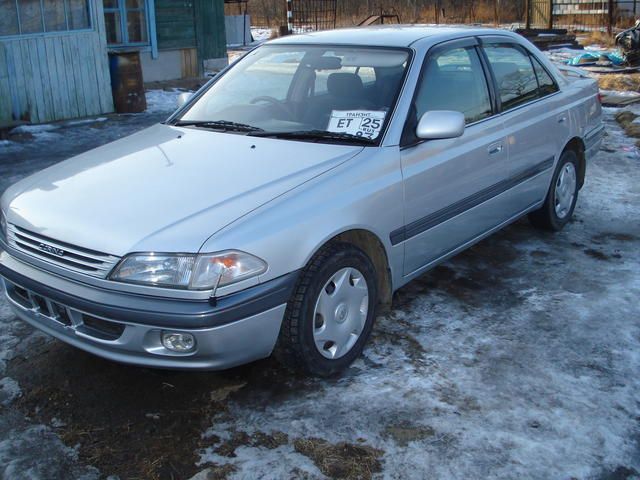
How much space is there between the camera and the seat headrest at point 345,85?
13.4 ft

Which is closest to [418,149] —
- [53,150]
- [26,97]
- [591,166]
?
[591,166]

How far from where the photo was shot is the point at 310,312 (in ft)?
10.7

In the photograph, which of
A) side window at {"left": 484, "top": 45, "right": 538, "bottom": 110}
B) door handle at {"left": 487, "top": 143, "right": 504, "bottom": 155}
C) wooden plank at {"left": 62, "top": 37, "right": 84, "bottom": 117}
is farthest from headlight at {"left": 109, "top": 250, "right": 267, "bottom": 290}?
wooden plank at {"left": 62, "top": 37, "right": 84, "bottom": 117}

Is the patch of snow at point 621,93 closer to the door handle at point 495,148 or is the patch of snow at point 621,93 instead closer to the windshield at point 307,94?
the door handle at point 495,148

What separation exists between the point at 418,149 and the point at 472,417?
4.85 feet

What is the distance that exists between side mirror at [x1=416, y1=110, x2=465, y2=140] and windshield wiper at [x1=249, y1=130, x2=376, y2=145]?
278 mm

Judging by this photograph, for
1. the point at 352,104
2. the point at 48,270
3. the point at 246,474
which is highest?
the point at 352,104

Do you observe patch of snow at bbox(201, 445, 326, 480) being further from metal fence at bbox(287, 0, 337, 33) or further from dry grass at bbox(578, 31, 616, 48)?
metal fence at bbox(287, 0, 337, 33)

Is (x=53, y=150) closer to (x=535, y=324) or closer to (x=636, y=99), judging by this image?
(x=535, y=324)

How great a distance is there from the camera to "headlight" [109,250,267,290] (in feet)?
9.50

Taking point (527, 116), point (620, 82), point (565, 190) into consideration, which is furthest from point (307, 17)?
point (527, 116)

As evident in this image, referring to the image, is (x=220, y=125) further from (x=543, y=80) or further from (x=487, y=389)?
(x=543, y=80)

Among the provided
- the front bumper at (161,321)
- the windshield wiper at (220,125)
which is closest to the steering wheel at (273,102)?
the windshield wiper at (220,125)

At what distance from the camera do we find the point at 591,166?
7734 millimetres
